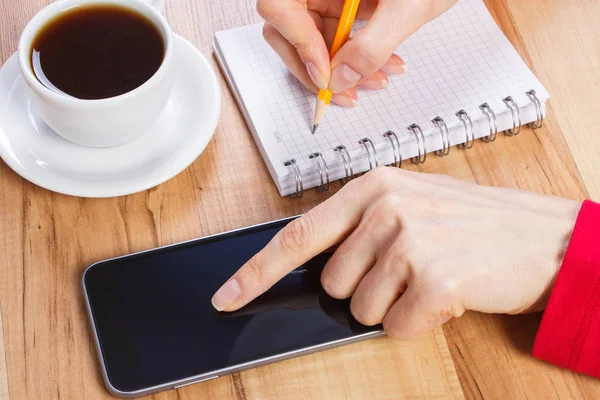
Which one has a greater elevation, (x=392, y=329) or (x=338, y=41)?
(x=338, y=41)

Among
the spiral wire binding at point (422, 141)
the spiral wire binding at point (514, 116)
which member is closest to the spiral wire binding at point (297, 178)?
the spiral wire binding at point (422, 141)

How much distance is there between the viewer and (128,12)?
0.99 m

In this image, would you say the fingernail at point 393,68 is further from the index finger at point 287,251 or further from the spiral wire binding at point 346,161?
the index finger at point 287,251

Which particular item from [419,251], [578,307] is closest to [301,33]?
[419,251]

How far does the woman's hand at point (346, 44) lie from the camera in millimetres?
985

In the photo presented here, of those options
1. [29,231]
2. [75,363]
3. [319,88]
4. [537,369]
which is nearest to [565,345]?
[537,369]

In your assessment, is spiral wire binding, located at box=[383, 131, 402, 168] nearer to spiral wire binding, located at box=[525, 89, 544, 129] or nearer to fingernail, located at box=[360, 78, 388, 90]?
fingernail, located at box=[360, 78, 388, 90]

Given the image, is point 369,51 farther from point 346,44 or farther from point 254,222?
point 254,222

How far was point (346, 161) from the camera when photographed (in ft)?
3.37

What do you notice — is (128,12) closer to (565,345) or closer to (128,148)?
(128,148)

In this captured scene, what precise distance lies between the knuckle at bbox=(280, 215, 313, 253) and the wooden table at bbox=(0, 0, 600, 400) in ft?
0.38

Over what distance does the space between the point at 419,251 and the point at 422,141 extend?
252 millimetres

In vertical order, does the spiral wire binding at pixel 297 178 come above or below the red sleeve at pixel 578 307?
below

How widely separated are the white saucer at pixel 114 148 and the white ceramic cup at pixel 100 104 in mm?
26
